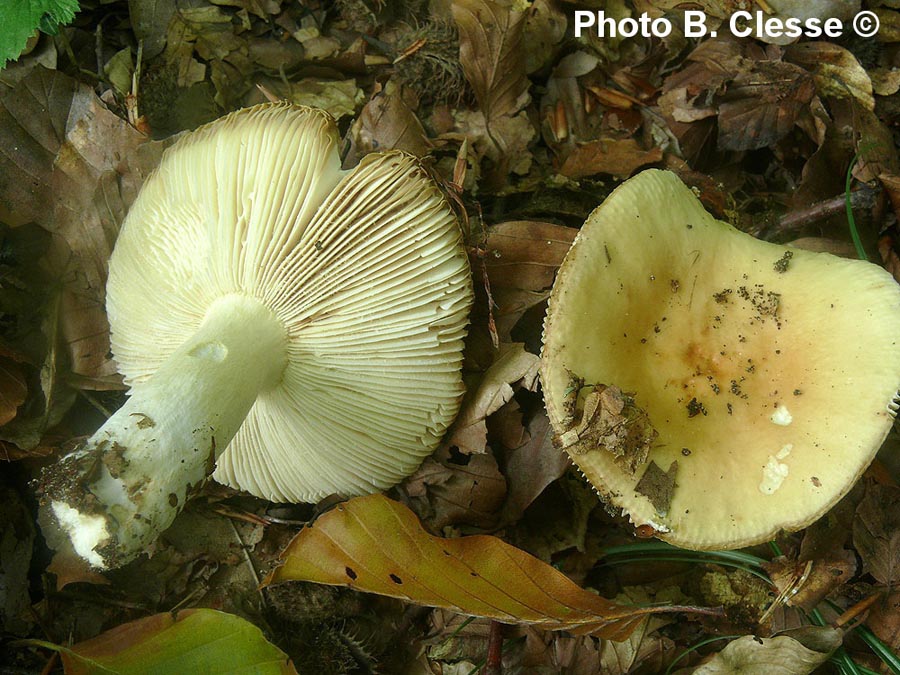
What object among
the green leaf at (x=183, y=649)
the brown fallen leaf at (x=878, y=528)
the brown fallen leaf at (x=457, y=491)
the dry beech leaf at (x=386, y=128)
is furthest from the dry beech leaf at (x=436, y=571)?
the dry beech leaf at (x=386, y=128)

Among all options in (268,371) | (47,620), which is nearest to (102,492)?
(268,371)

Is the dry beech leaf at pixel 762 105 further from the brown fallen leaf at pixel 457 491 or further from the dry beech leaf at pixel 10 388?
the dry beech leaf at pixel 10 388

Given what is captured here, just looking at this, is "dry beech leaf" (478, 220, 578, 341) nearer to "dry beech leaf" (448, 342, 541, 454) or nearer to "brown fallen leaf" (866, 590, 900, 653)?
"dry beech leaf" (448, 342, 541, 454)

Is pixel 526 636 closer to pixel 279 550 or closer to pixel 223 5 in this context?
pixel 279 550

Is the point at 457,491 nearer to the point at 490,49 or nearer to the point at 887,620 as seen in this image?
the point at 887,620

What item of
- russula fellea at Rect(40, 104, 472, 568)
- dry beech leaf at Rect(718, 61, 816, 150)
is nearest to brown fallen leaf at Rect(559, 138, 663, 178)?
dry beech leaf at Rect(718, 61, 816, 150)

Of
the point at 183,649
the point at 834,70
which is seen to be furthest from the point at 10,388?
the point at 834,70
